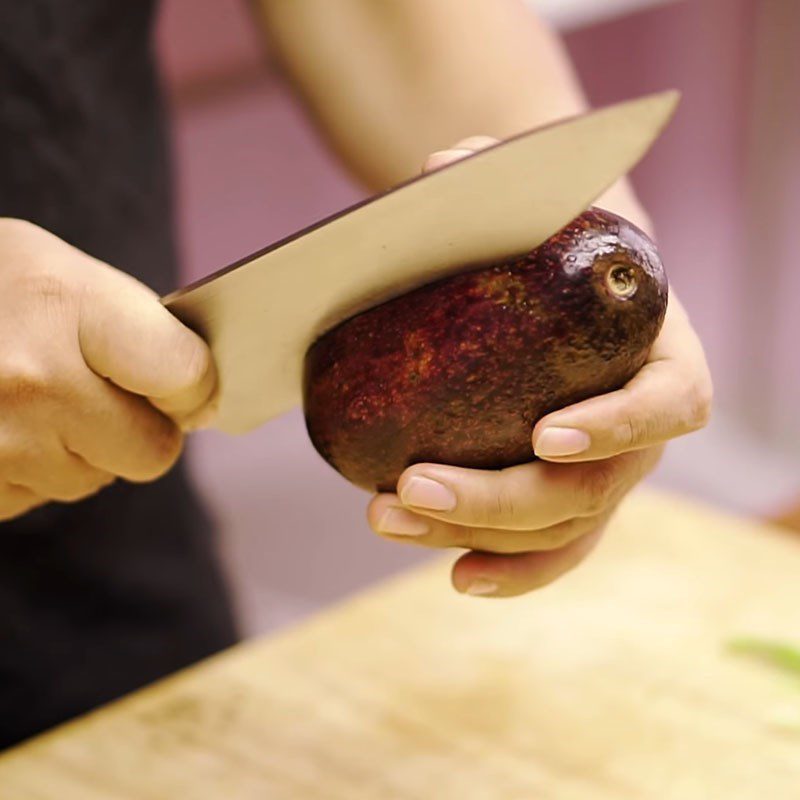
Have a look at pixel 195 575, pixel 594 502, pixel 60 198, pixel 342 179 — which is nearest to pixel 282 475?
pixel 342 179

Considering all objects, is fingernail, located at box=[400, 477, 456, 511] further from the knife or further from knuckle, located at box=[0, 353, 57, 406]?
knuckle, located at box=[0, 353, 57, 406]

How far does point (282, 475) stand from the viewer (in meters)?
2.40

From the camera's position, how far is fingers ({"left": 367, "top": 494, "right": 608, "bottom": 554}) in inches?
31.4

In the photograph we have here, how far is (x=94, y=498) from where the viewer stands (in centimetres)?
121

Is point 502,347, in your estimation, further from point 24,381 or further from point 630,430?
point 24,381

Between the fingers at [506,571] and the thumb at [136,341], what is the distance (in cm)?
24

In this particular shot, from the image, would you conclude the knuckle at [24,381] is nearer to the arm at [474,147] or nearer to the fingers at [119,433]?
the fingers at [119,433]

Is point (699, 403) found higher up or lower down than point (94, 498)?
higher up

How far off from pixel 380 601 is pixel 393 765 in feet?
0.87

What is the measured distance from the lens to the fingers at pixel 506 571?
0.87m

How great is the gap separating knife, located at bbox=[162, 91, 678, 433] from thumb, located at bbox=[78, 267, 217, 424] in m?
0.02

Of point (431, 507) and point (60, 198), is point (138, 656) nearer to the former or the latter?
point (60, 198)

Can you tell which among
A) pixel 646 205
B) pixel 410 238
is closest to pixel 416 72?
pixel 410 238

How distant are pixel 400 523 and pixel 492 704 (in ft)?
1.18
